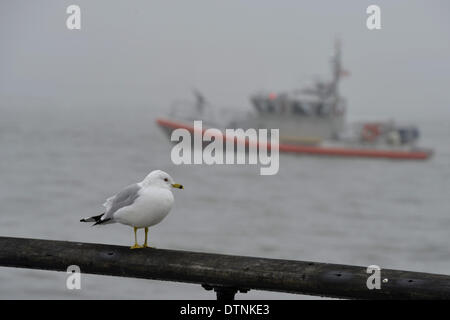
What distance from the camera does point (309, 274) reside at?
2.16 m

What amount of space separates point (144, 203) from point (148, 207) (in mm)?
19

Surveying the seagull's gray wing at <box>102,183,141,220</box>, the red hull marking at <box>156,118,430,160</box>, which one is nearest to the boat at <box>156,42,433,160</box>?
the red hull marking at <box>156,118,430,160</box>

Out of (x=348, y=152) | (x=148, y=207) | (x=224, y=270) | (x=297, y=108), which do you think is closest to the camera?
(x=224, y=270)

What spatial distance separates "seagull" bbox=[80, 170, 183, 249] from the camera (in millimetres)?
2643

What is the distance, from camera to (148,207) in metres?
2.64

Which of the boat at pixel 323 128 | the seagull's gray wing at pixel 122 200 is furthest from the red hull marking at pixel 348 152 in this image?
the seagull's gray wing at pixel 122 200

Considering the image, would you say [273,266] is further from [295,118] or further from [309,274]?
[295,118]

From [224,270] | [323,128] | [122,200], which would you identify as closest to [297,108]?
[323,128]

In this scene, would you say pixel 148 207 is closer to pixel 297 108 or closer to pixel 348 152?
pixel 297 108

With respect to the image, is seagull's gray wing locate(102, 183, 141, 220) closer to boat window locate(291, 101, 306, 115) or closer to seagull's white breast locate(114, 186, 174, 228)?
seagull's white breast locate(114, 186, 174, 228)

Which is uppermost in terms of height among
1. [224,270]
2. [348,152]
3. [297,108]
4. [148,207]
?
[297,108]

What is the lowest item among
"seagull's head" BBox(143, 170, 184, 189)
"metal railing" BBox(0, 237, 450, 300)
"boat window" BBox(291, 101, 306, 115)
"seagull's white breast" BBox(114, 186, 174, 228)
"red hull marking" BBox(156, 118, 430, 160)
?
"metal railing" BBox(0, 237, 450, 300)

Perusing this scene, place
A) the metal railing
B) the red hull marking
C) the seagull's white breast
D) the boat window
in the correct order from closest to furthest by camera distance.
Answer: the metal railing
the seagull's white breast
the boat window
the red hull marking
